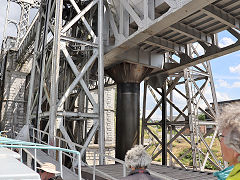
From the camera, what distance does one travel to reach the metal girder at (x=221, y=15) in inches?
283

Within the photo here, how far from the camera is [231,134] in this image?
5.02 ft

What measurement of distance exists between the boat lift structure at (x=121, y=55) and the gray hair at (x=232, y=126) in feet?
16.5

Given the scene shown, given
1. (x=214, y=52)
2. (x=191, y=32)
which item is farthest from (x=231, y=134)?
(x=214, y=52)

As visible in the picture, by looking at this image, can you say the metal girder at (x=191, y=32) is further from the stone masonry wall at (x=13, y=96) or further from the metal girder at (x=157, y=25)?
the stone masonry wall at (x=13, y=96)

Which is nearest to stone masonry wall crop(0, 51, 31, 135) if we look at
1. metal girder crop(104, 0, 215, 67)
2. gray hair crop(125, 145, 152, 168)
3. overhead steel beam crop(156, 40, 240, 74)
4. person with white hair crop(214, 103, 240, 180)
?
metal girder crop(104, 0, 215, 67)

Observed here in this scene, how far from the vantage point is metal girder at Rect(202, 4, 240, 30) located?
7184 millimetres

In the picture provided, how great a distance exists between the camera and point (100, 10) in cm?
896

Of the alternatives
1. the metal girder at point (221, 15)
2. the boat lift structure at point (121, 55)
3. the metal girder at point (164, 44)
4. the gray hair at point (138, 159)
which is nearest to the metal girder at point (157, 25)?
the boat lift structure at point (121, 55)

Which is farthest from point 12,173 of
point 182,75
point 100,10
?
point 182,75

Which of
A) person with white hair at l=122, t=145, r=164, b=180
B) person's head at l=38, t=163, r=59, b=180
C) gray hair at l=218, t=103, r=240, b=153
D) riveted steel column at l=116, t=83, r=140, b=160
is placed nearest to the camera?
gray hair at l=218, t=103, r=240, b=153

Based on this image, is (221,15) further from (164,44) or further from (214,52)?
(164,44)

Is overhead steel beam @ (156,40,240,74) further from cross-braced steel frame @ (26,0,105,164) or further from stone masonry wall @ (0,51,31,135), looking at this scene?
stone masonry wall @ (0,51,31,135)

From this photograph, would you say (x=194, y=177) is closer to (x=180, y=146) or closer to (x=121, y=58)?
(x=121, y=58)

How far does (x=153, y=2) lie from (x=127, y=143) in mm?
6221
